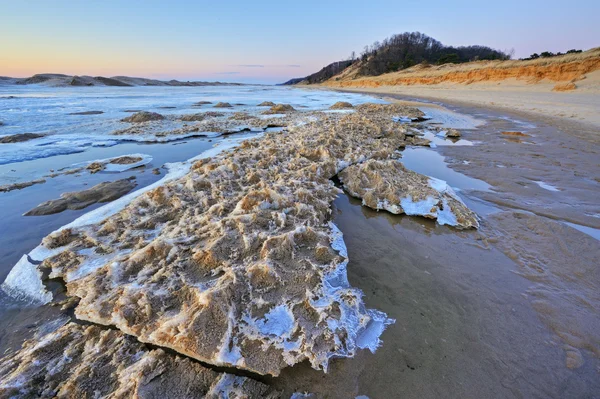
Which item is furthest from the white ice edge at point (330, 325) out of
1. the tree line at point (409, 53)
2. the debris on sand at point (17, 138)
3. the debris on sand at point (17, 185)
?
the tree line at point (409, 53)

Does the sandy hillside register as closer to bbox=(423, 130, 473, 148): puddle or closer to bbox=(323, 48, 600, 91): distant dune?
bbox=(323, 48, 600, 91): distant dune

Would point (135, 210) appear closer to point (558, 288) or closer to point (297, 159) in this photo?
point (297, 159)

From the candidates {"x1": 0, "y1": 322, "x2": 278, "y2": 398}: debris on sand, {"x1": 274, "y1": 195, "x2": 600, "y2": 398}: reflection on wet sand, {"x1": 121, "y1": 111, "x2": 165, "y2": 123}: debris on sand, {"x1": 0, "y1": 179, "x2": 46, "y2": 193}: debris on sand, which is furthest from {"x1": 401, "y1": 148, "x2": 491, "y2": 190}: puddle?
{"x1": 121, "y1": 111, "x2": 165, "y2": 123}: debris on sand

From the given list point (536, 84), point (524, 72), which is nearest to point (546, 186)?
point (536, 84)

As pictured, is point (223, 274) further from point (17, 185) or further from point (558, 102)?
point (558, 102)

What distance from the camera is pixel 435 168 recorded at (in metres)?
5.72

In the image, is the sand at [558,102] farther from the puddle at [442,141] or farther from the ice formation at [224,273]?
the ice formation at [224,273]

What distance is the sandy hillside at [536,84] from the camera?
1375cm

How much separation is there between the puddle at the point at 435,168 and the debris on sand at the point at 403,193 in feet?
2.52

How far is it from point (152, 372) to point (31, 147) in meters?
9.02

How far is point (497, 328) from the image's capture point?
1.94 meters

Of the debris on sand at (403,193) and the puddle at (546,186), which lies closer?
the debris on sand at (403,193)

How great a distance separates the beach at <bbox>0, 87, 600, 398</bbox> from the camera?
65.8 inches

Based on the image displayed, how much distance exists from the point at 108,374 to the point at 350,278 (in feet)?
5.94
